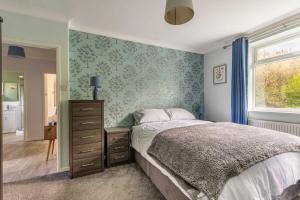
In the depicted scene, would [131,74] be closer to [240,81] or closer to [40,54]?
[240,81]

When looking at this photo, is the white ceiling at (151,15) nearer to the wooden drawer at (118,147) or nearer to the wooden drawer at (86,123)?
the wooden drawer at (86,123)

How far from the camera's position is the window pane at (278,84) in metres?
2.69

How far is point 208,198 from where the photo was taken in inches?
44.0

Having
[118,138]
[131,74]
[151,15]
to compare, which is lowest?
[118,138]

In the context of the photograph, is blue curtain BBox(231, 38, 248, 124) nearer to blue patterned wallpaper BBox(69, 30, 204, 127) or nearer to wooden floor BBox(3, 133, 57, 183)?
blue patterned wallpaper BBox(69, 30, 204, 127)

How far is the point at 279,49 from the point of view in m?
2.89

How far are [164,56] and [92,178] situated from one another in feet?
9.02

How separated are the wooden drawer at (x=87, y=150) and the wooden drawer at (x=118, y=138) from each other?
0.23m

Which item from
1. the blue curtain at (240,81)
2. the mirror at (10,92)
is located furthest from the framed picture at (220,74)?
the mirror at (10,92)

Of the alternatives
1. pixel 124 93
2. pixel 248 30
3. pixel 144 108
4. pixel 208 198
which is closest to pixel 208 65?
pixel 248 30

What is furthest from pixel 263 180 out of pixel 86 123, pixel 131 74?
pixel 131 74

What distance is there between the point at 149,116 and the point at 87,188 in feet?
5.06

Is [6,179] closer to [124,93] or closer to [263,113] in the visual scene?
[124,93]

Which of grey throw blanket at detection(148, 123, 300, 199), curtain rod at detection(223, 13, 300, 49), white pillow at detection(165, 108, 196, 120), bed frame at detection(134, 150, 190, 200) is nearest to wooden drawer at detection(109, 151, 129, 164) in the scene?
bed frame at detection(134, 150, 190, 200)
